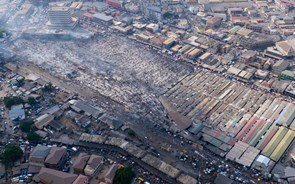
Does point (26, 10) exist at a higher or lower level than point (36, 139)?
higher

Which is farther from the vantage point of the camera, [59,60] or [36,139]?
[59,60]

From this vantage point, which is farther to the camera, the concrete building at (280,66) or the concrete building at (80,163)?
the concrete building at (280,66)

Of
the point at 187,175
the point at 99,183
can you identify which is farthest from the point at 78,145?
the point at 187,175

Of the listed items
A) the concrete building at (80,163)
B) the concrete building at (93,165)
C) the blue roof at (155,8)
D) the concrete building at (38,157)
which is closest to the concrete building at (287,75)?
the blue roof at (155,8)

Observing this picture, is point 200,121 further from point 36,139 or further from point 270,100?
point 36,139

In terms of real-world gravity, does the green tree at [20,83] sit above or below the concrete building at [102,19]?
below

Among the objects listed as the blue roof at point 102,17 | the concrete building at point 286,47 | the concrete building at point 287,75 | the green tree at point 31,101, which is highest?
the blue roof at point 102,17

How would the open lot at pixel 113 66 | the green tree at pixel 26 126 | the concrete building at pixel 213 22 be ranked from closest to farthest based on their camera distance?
the green tree at pixel 26 126 < the open lot at pixel 113 66 < the concrete building at pixel 213 22

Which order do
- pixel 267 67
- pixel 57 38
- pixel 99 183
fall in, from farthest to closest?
pixel 57 38 < pixel 267 67 < pixel 99 183

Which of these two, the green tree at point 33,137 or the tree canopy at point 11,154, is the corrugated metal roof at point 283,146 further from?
the tree canopy at point 11,154
